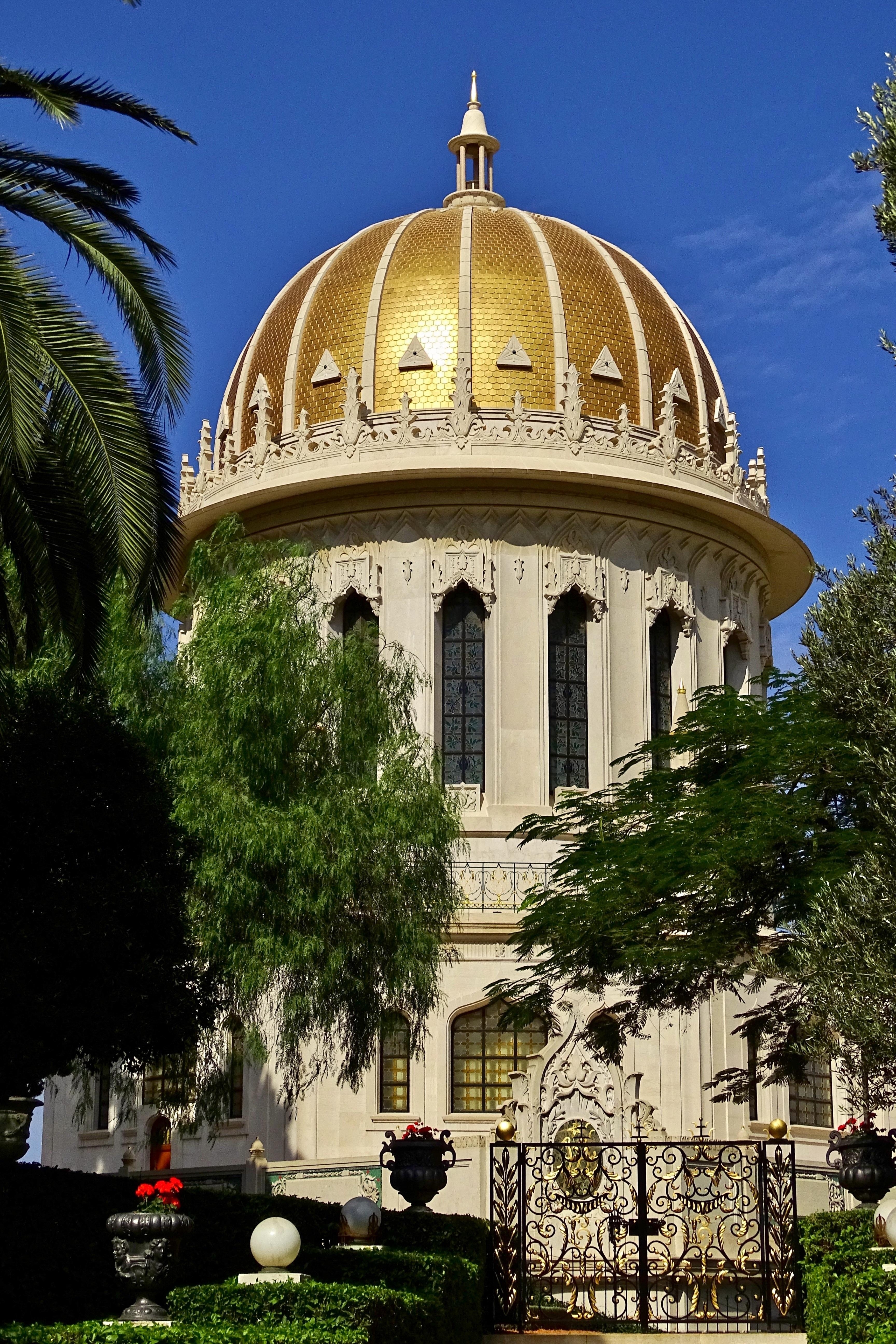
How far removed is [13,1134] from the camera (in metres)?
17.0

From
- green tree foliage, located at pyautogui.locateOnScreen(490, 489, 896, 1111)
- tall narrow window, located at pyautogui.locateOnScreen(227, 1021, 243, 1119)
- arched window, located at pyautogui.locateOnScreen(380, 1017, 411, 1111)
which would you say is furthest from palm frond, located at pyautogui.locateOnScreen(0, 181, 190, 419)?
arched window, located at pyautogui.locateOnScreen(380, 1017, 411, 1111)

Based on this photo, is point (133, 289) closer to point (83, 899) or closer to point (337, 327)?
point (83, 899)

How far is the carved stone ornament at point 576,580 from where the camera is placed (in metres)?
38.5

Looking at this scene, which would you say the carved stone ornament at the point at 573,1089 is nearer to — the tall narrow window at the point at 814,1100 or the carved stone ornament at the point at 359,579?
the tall narrow window at the point at 814,1100

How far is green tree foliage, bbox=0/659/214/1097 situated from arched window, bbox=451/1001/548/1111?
14.6 m

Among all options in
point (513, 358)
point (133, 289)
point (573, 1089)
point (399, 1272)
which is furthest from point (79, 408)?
point (513, 358)

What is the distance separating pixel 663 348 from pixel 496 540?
237 inches

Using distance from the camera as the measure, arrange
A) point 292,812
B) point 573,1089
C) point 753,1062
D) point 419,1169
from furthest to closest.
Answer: point 573,1089
point 292,812
point 753,1062
point 419,1169

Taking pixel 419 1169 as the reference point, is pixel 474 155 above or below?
above

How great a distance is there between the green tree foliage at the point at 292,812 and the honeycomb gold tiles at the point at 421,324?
11.0 m

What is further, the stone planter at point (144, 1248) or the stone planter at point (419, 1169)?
the stone planter at point (419, 1169)

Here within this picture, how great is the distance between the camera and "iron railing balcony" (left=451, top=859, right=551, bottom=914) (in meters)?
35.7

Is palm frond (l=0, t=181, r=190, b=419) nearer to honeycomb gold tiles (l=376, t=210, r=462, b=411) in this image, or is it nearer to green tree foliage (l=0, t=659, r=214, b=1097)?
green tree foliage (l=0, t=659, r=214, b=1097)

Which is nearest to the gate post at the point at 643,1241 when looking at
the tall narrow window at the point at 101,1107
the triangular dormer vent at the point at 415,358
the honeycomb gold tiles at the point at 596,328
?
the tall narrow window at the point at 101,1107
